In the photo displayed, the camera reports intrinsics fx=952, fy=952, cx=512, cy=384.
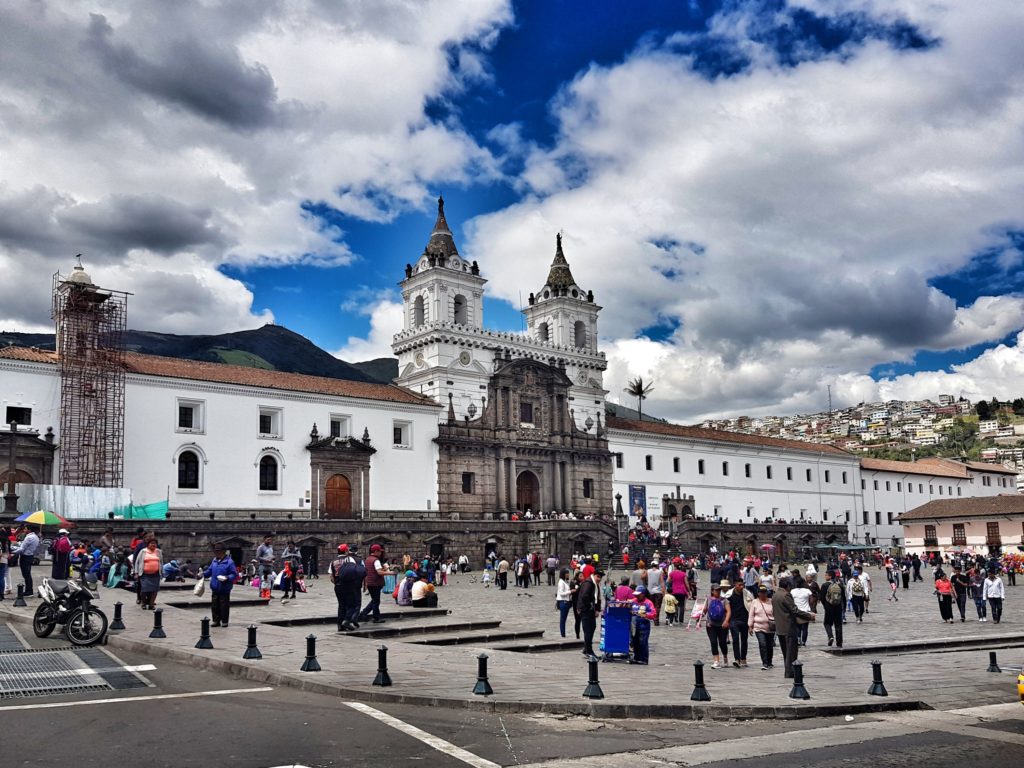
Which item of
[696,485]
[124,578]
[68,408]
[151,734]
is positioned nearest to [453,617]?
[124,578]

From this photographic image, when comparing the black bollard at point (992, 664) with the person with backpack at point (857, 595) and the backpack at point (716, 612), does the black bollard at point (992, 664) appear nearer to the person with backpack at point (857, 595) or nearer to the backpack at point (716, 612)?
the backpack at point (716, 612)

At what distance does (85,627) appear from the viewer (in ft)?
51.5

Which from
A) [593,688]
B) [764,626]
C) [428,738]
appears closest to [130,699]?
[428,738]

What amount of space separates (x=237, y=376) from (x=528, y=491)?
19069 millimetres

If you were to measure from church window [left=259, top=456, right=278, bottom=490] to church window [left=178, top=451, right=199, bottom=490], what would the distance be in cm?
311

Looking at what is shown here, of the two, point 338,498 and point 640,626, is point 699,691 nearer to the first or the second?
point 640,626

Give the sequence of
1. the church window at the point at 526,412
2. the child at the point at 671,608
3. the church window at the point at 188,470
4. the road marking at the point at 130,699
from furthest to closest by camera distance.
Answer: the church window at the point at 526,412 < the church window at the point at 188,470 < the child at the point at 671,608 < the road marking at the point at 130,699

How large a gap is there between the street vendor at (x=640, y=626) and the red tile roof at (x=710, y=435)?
4579 cm

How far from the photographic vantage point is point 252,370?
4769 cm

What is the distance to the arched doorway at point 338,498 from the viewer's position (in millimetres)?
46994

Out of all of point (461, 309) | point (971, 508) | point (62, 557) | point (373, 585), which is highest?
point (461, 309)

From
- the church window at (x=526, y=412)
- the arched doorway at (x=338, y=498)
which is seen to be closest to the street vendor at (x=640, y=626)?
the arched doorway at (x=338, y=498)

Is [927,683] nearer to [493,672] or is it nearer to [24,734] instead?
[493,672]

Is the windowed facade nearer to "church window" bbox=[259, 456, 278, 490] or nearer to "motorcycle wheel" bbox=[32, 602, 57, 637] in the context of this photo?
"church window" bbox=[259, 456, 278, 490]
